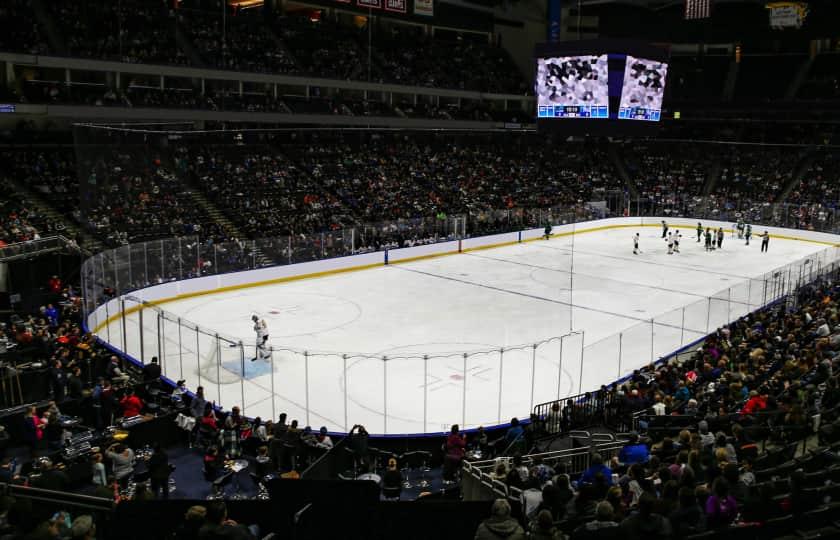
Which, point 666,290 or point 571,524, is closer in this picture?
point 571,524

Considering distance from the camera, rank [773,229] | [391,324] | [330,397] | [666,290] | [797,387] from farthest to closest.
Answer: [773,229], [666,290], [391,324], [330,397], [797,387]

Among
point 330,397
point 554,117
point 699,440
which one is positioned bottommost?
point 330,397

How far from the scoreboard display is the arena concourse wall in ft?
15.6

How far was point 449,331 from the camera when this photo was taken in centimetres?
2230

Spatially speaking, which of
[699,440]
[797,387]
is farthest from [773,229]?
[699,440]

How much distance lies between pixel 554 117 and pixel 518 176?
17.6 m

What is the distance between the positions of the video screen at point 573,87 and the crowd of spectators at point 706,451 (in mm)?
15074

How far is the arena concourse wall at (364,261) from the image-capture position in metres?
24.4

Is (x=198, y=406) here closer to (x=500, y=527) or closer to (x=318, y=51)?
(x=500, y=527)

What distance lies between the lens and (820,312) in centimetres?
1823

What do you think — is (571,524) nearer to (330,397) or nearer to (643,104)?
(330,397)

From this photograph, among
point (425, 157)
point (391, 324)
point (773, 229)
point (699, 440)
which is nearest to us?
point (699, 440)

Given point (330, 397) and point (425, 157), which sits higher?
point (425, 157)

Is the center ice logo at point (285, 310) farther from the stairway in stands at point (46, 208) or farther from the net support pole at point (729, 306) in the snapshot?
the net support pole at point (729, 306)
